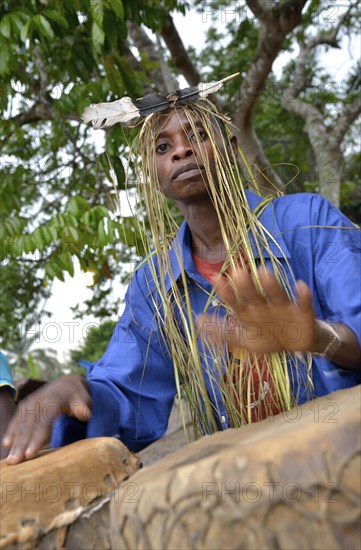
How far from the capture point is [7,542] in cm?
102

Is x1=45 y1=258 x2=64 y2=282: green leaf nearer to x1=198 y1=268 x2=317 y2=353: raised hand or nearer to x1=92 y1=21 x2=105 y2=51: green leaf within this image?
x1=92 y1=21 x2=105 y2=51: green leaf

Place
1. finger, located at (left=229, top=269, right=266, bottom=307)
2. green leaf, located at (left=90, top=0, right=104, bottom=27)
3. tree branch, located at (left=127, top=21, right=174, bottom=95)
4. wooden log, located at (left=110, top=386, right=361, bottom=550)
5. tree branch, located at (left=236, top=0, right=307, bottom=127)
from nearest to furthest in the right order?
wooden log, located at (left=110, top=386, right=361, bottom=550)
finger, located at (left=229, top=269, right=266, bottom=307)
green leaf, located at (left=90, top=0, right=104, bottom=27)
tree branch, located at (left=236, top=0, right=307, bottom=127)
tree branch, located at (left=127, top=21, right=174, bottom=95)

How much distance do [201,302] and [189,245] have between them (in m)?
0.21

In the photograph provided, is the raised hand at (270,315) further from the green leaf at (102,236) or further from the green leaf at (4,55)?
the green leaf at (4,55)

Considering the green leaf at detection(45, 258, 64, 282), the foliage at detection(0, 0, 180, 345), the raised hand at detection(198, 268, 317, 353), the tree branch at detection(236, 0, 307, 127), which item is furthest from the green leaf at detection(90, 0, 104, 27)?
the raised hand at detection(198, 268, 317, 353)

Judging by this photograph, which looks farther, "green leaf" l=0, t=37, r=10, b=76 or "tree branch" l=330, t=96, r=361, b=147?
"tree branch" l=330, t=96, r=361, b=147

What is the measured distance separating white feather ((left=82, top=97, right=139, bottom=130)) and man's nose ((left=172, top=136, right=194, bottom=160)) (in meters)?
0.19

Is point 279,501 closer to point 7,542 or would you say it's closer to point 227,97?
point 7,542

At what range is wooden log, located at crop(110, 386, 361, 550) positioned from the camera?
841 mm

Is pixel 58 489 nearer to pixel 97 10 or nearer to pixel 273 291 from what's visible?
pixel 273 291

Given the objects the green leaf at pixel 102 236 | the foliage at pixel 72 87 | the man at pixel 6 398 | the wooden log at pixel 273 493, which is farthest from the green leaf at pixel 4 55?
the wooden log at pixel 273 493

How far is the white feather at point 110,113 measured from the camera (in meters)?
1.85

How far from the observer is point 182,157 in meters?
1.75

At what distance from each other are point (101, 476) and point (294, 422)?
45cm
